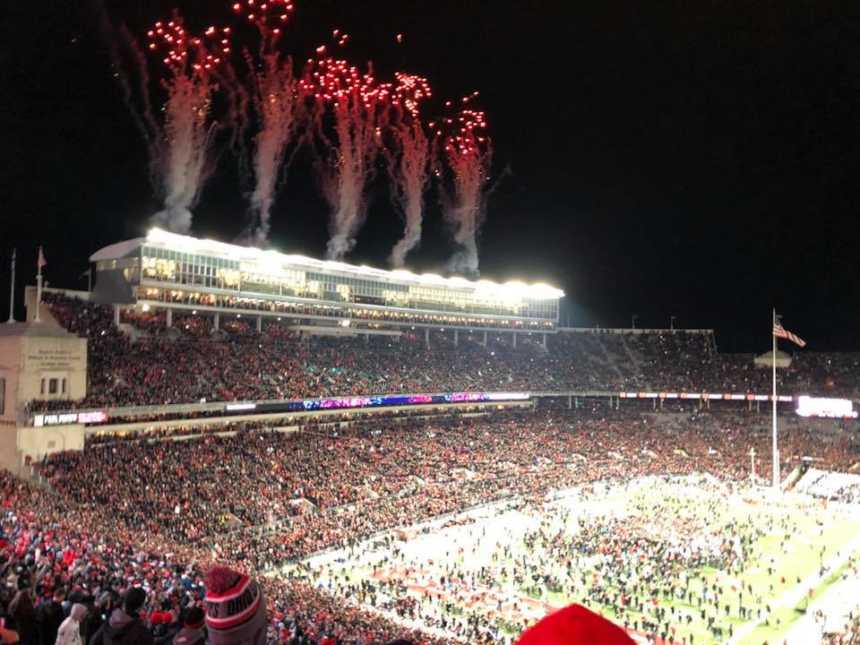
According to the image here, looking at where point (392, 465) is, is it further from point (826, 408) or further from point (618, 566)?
point (826, 408)

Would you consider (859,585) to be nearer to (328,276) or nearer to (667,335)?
(328,276)

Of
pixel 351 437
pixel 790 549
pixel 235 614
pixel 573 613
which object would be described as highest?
pixel 573 613

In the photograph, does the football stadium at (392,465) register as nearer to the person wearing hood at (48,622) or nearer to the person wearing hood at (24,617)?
the person wearing hood at (48,622)

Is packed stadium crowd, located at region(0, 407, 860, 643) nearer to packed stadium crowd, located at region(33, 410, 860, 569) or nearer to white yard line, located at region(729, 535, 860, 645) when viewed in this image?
packed stadium crowd, located at region(33, 410, 860, 569)

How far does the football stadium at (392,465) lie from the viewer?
1078 inches

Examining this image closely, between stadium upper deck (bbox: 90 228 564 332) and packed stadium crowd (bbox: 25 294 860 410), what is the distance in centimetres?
190

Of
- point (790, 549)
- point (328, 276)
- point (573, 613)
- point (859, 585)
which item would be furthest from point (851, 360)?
point (573, 613)

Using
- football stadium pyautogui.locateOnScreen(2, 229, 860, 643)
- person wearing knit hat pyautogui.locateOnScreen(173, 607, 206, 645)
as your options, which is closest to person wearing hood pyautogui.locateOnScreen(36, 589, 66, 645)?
football stadium pyautogui.locateOnScreen(2, 229, 860, 643)

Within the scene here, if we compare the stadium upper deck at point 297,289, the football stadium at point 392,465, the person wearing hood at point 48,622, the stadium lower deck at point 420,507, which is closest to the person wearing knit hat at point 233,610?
the football stadium at point 392,465

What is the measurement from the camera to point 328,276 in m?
59.8

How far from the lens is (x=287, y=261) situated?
5616 centimetres

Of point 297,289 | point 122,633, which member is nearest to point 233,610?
point 122,633

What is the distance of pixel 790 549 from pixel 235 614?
42.0 m

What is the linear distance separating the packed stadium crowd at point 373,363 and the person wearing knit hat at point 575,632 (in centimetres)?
3691
